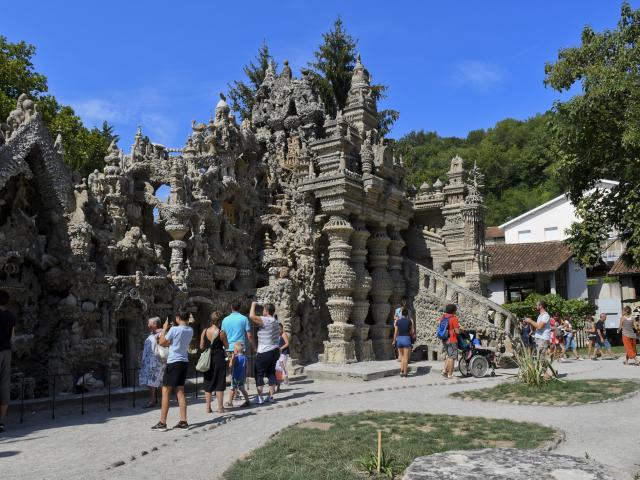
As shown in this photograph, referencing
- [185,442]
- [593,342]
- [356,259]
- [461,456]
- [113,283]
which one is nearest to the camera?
[461,456]

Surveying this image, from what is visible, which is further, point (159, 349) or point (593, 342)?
point (593, 342)

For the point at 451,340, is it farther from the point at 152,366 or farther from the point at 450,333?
the point at 152,366

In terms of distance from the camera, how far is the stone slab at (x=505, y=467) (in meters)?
3.71

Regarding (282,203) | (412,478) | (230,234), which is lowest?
(412,478)

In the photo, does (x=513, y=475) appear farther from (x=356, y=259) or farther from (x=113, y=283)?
(x=356, y=259)

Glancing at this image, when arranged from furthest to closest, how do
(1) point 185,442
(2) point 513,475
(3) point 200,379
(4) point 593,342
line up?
(4) point 593,342 → (3) point 200,379 → (1) point 185,442 → (2) point 513,475

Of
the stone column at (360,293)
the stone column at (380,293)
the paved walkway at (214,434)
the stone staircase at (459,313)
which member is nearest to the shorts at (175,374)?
the paved walkway at (214,434)

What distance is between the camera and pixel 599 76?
17156mm

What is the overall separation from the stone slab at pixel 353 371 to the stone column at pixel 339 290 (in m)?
0.66

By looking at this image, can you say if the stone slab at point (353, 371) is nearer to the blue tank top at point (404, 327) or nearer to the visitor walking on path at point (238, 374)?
the blue tank top at point (404, 327)

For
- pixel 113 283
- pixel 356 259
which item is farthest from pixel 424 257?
pixel 113 283

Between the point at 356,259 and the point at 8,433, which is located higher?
the point at 356,259

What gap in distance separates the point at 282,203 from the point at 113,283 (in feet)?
24.0

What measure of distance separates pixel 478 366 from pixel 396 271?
617 centimetres
